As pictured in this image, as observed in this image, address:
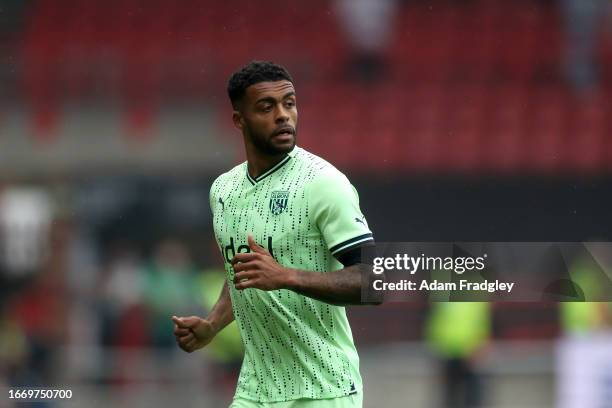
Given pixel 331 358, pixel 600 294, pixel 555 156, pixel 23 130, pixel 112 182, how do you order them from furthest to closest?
pixel 555 156 → pixel 112 182 → pixel 23 130 → pixel 600 294 → pixel 331 358

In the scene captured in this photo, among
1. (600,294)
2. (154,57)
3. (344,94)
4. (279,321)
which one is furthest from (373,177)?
(279,321)

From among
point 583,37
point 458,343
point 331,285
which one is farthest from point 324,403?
point 583,37

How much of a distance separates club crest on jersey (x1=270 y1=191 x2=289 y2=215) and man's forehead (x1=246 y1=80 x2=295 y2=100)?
27 centimetres

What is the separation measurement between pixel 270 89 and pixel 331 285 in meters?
0.60

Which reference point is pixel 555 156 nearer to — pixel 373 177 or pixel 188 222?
pixel 373 177

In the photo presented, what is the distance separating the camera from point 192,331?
11.1ft

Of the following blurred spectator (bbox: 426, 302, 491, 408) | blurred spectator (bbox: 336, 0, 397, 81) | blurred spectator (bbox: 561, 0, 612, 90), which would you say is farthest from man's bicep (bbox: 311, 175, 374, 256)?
blurred spectator (bbox: 561, 0, 612, 90)

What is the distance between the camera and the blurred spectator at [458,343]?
7676mm

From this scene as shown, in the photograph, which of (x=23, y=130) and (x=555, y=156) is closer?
(x=23, y=130)

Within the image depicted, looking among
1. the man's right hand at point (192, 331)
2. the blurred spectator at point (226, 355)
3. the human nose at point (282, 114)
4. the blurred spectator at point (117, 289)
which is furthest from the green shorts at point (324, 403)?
the blurred spectator at point (117, 289)

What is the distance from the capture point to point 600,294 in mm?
5082

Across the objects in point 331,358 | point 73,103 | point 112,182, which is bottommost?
point 331,358

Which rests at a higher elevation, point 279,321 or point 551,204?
point 551,204

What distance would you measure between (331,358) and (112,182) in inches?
189
